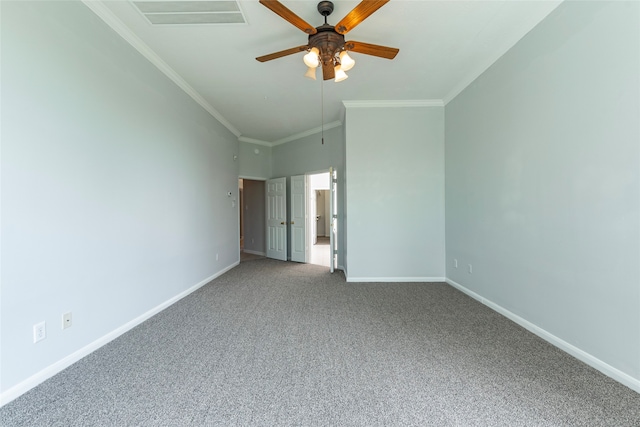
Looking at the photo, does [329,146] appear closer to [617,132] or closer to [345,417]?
[617,132]

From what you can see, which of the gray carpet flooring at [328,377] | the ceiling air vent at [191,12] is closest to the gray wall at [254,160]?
the ceiling air vent at [191,12]

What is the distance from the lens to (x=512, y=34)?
2436 millimetres

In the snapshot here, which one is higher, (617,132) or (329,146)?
(329,146)

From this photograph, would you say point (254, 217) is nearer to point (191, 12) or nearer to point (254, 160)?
point (254, 160)

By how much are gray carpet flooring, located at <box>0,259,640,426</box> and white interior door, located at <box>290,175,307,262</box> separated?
290cm

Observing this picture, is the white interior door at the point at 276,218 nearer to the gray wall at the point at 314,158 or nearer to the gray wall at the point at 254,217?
the gray wall at the point at 314,158

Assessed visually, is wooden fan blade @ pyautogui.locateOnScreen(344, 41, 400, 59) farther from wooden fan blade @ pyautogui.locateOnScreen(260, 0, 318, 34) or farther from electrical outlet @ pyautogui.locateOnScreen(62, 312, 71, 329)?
electrical outlet @ pyautogui.locateOnScreen(62, 312, 71, 329)

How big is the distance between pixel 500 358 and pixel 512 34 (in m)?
2.87

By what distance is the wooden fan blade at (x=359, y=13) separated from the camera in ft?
5.52

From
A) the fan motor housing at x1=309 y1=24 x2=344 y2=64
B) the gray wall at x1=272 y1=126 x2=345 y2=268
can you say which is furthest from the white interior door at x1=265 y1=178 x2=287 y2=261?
the fan motor housing at x1=309 y1=24 x2=344 y2=64

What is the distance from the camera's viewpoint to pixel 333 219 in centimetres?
471

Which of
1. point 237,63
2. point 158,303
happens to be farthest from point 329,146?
point 158,303

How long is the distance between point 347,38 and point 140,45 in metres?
2.05

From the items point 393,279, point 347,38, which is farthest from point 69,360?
point 393,279
